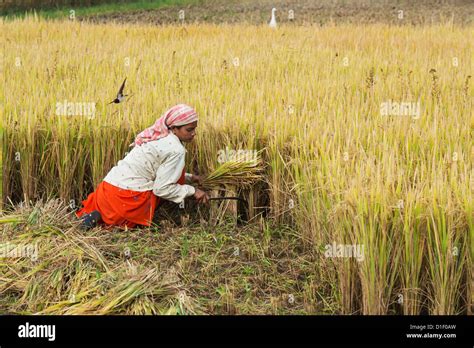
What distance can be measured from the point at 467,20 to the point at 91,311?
37.4 ft

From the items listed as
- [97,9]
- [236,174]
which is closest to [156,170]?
[236,174]

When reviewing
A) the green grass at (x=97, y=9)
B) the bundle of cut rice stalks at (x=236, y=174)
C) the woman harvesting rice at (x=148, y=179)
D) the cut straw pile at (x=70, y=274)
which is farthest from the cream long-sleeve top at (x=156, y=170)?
the green grass at (x=97, y=9)

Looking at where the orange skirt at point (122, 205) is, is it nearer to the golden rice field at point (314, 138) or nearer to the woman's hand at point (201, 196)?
the woman's hand at point (201, 196)

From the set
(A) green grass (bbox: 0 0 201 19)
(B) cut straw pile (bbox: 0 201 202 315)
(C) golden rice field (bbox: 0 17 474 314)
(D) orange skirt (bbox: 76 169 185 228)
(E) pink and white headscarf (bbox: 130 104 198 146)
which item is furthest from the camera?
(A) green grass (bbox: 0 0 201 19)

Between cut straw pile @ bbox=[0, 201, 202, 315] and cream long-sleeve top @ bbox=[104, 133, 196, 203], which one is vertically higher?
cream long-sleeve top @ bbox=[104, 133, 196, 203]

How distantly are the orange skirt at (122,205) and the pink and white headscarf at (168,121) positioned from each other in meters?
0.26

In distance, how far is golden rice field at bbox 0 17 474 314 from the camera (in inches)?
114

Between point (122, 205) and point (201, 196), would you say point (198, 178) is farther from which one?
point (122, 205)

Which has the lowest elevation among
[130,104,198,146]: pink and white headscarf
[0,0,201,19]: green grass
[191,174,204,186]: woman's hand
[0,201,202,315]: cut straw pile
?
[0,201,202,315]: cut straw pile

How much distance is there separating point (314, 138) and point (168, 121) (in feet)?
2.53

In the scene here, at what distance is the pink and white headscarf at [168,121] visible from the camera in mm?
3740

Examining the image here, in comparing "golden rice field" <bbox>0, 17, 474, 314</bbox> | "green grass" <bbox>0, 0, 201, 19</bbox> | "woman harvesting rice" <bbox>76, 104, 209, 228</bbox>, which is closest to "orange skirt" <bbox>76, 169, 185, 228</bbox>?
"woman harvesting rice" <bbox>76, 104, 209, 228</bbox>

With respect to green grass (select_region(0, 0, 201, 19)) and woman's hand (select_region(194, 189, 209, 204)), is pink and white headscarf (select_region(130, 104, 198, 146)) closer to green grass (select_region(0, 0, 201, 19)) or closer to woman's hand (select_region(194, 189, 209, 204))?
woman's hand (select_region(194, 189, 209, 204))
